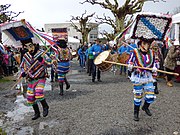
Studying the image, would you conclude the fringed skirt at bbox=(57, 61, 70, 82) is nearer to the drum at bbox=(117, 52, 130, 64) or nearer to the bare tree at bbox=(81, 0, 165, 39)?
the drum at bbox=(117, 52, 130, 64)

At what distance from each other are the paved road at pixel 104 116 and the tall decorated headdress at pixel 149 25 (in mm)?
1724

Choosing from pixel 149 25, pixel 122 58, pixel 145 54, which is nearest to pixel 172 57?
pixel 122 58

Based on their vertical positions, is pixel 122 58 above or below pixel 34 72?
below

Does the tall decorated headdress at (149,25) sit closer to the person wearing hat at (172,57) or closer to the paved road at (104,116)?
the paved road at (104,116)

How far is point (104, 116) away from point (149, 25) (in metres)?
2.17

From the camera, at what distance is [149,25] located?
543 cm

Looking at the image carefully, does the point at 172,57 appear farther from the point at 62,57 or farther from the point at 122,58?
the point at 62,57

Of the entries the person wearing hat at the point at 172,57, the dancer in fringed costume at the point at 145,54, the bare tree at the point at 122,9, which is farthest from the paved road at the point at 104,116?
the bare tree at the point at 122,9

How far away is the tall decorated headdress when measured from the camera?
5.40 m

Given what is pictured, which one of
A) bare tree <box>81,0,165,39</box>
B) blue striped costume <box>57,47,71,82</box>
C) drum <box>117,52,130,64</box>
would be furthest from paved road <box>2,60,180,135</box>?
bare tree <box>81,0,165,39</box>

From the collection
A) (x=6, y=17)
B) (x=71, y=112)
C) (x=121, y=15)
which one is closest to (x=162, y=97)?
(x=71, y=112)

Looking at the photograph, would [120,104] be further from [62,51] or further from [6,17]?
[6,17]

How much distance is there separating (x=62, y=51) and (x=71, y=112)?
2355 mm

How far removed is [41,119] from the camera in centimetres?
576
